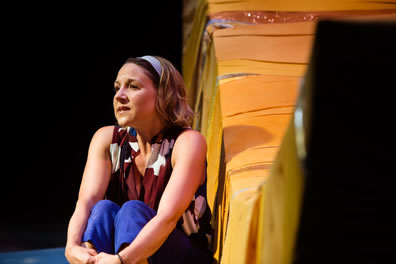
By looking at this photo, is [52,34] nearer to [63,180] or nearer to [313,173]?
[63,180]

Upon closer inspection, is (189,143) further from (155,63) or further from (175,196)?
(155,63)

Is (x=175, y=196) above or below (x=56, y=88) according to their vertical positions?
above

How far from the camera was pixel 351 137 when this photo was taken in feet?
1.88

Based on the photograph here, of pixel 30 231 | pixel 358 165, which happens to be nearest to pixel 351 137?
pixel 358 165

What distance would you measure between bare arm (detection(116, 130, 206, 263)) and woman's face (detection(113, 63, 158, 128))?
128 mm

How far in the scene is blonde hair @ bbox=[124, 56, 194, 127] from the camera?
1459 millimetres

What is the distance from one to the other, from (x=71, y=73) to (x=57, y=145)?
426 millimetres

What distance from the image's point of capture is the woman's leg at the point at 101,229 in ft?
4.07

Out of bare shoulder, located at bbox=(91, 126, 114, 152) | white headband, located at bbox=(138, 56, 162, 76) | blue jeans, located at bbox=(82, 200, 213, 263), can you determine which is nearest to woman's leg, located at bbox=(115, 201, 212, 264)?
blue jeans, located at bbox=(82, 200, 213, 263)

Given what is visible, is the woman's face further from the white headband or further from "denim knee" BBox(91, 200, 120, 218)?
"denim knee" BBox(91, 200, 120, 218)

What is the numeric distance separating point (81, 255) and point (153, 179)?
1.00 feet

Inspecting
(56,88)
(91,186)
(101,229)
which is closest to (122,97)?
(91,186)

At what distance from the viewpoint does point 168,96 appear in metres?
1.46

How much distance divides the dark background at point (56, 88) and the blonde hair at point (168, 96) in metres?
1.43
